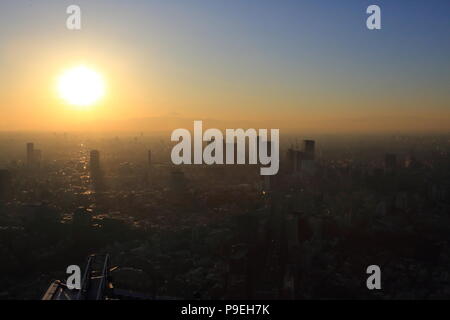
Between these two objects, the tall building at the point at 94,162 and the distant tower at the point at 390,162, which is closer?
the distant tower at the point at 390,162

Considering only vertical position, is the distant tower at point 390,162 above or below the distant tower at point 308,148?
below

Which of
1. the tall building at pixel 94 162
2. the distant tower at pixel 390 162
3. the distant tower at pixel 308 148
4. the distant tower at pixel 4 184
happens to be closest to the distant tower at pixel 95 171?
the tall building at pixel 94 162

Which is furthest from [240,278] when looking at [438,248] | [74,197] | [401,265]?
[74,197]

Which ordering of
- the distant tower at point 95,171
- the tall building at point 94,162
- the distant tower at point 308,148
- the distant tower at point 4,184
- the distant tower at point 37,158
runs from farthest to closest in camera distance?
1. the distant tower at point 37,158
2. the tall building at point 94,162
3. the distant tower at point 308,148
4. the distant tower at point 95,171
5. the distant tower at point 4,184

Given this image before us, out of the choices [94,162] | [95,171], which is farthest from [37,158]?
[95,171]

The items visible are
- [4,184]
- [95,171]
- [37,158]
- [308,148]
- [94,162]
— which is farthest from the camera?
[37,158]

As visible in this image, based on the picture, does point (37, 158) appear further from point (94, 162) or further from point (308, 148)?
point (308, 148)

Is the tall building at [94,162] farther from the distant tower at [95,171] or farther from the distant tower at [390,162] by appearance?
the distant tower at [390,162]

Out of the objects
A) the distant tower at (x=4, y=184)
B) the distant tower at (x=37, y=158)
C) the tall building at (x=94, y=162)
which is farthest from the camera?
the distant tower at (x=37, y=158)

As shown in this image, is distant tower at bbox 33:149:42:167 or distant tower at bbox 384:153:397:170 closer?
distant tower at bbox 384:153:397:170

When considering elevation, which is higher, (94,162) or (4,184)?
(94,162)

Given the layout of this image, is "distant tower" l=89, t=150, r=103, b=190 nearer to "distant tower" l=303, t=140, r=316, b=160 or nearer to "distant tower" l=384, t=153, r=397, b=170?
"distant tower" l=303, t=140, r=316, b=160

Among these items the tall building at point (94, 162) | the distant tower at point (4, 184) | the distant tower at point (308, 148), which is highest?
the distant tower at point (308, 148)

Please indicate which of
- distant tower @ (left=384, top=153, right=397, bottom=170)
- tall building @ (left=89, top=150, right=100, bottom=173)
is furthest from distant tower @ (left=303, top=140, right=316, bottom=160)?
tall building @ (left=89, top=150, right=100, bottom=173)
